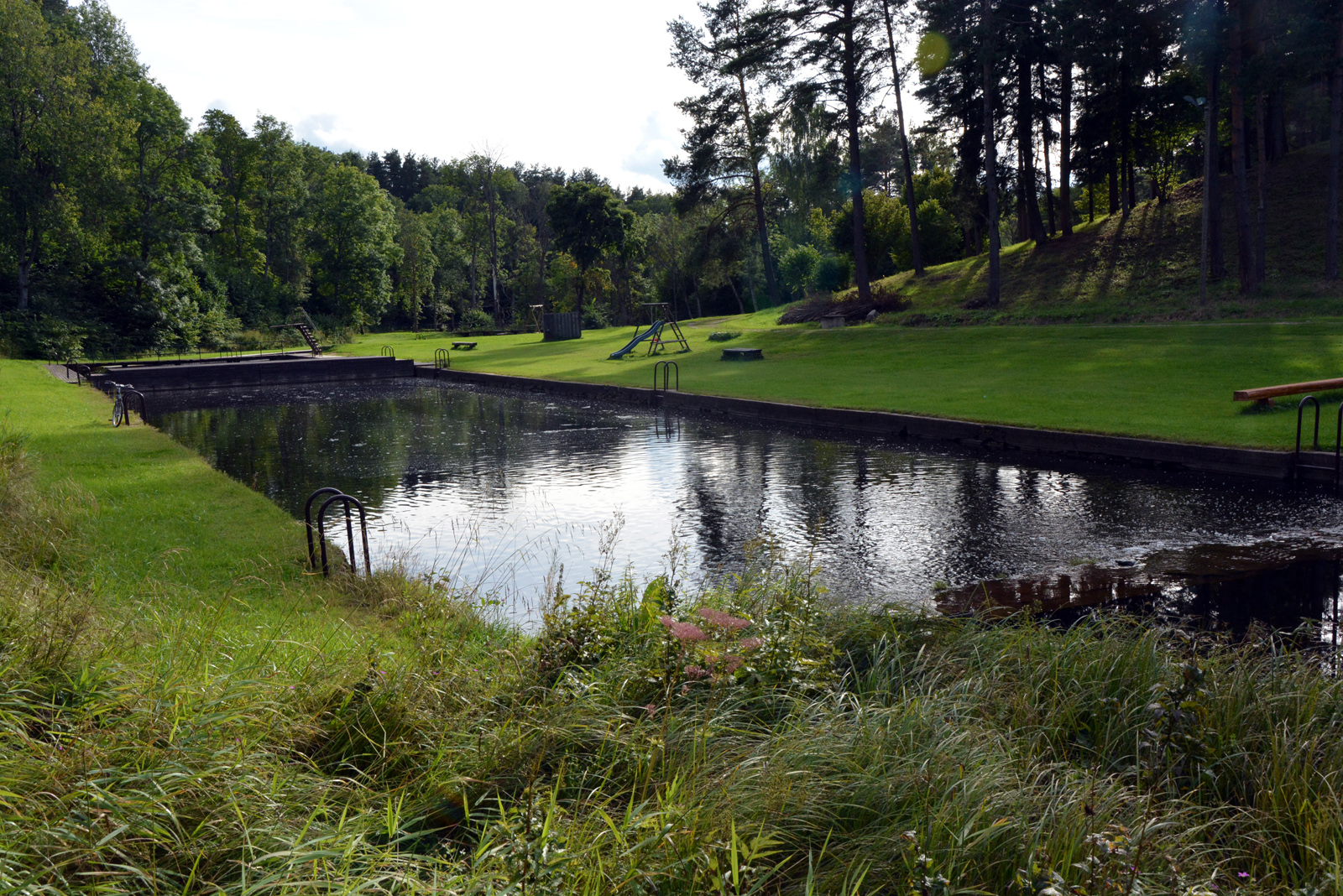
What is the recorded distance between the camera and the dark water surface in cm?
830

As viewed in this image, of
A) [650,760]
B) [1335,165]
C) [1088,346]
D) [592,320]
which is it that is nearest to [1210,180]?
[1335,165]

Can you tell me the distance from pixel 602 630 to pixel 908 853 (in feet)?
7.20

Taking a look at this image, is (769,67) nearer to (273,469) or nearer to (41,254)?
(273,469)

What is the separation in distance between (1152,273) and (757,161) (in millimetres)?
22734

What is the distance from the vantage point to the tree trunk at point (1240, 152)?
24453 mm

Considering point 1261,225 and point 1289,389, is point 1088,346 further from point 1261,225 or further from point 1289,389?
point 1289,389

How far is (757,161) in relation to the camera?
1898 inches

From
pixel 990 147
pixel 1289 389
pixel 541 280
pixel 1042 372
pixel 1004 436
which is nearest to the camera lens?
pixel 1289 389

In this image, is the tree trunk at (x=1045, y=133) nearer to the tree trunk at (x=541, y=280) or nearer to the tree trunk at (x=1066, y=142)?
the tree trunk at (x=1066, y=142)

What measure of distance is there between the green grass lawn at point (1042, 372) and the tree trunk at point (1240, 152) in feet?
11.9

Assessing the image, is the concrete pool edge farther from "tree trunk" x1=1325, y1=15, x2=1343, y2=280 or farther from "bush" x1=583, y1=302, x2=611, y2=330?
"bush" x1=583, y1=302, x2=611, y2=330

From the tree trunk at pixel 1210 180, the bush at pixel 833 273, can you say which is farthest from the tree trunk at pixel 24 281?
the tree trunk at pixel 1210 180

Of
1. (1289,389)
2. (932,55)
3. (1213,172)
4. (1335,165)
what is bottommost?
(1289,389)

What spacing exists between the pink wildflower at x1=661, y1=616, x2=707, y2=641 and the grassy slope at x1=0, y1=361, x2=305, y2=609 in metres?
2.30
